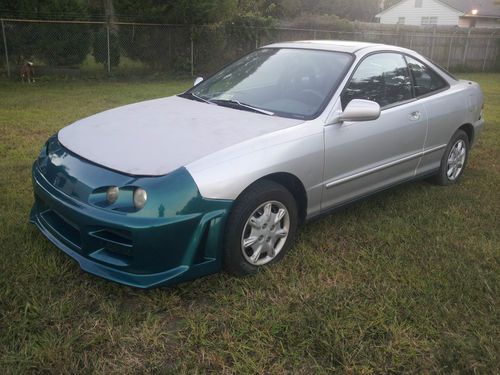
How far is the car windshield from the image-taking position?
371cm

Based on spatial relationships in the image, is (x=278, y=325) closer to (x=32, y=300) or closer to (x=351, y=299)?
(x=351, y=299)

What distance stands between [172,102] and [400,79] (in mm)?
2030

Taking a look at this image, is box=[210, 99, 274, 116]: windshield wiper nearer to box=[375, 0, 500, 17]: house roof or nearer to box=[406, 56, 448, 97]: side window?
box=[406, 56, 448, 97]: side window

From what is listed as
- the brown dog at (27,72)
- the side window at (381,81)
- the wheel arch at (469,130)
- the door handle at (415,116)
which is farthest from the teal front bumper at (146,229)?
the brown dog at (27,72)

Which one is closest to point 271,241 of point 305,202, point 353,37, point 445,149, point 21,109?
point 305,202

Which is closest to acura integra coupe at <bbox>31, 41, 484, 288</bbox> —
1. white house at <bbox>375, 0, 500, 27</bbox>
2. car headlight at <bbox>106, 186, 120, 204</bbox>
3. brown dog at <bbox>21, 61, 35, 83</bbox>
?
car headlight at <bbox>106, 186, 120, 204</bbox>

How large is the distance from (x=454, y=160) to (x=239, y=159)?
3.13 metres

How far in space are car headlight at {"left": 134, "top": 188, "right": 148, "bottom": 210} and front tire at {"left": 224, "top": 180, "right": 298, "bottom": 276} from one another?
0.54m

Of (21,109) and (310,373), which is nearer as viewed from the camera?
(310,373)

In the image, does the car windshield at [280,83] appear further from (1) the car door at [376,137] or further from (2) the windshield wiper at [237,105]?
(1) the car door at [376,137]

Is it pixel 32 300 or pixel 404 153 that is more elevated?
pixel 404 153

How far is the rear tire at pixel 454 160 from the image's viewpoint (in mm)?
5024

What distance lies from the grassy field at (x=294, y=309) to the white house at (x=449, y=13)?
40.8 m

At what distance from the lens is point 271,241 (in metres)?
3.30
